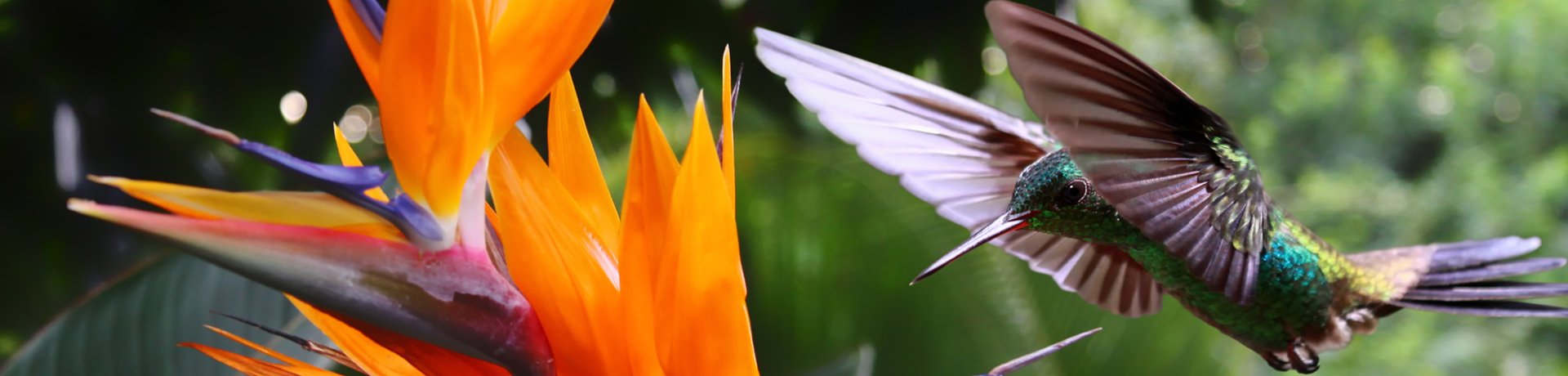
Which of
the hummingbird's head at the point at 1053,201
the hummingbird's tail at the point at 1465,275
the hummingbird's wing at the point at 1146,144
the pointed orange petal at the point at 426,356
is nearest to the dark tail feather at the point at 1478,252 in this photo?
the hummingbird's tail at the point at 1465,275

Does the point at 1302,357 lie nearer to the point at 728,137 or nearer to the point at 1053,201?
the point at 1053,201

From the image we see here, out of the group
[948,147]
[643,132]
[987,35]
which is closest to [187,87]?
[987,35]

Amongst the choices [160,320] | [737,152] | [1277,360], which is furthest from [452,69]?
[737,152]

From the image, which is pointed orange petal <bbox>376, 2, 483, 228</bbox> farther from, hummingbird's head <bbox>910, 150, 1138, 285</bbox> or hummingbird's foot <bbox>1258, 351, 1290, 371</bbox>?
hummingbird's foot <bbox>1258, 351, 1290, 371</bbox>

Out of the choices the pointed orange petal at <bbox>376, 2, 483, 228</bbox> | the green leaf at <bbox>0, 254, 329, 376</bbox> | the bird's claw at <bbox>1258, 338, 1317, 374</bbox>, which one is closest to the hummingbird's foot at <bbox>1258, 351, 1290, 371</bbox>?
the bird's claw at <bbox>1258, 338, 1317, 374</bbox>

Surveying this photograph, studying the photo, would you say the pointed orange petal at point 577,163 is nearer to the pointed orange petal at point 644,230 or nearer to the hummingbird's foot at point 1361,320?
the pointed orange petal at point 644,230
